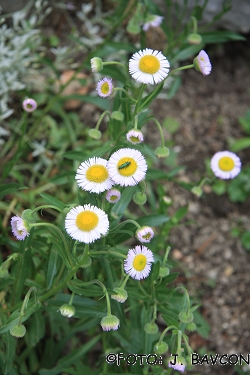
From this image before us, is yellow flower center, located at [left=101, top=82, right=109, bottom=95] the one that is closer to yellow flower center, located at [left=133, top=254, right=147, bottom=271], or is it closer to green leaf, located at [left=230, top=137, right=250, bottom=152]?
yellow flower center, located at [left=133, top=254, right=147, bottom=271]

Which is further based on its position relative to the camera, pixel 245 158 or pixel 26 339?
pixel 245 158

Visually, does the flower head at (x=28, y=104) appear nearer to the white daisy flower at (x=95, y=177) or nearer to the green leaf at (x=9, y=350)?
the white daisy flower at (x=95, y=177)

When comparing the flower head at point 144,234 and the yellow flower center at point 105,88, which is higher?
the yellow flower center at point 105,88

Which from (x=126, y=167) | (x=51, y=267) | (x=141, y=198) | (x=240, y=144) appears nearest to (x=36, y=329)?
(x=51, y=267)

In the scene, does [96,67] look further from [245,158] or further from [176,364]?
→ [245,158]

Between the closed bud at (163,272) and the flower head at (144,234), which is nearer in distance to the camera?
the flower head at (144,234)

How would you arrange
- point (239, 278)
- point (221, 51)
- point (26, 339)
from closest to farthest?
point (26, 339)
point (239, 278)
point (221, 51)

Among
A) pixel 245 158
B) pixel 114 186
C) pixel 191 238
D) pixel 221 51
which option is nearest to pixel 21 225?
pixel 114 186

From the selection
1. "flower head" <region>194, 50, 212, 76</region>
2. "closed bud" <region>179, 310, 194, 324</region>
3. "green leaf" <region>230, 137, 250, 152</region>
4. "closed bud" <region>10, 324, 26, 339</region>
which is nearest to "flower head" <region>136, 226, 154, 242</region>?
"closed bud" <region>179, 310, 194, 324</region>

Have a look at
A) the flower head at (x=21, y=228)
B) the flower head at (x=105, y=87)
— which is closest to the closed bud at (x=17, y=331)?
the flower head at (x=21, y=228)
